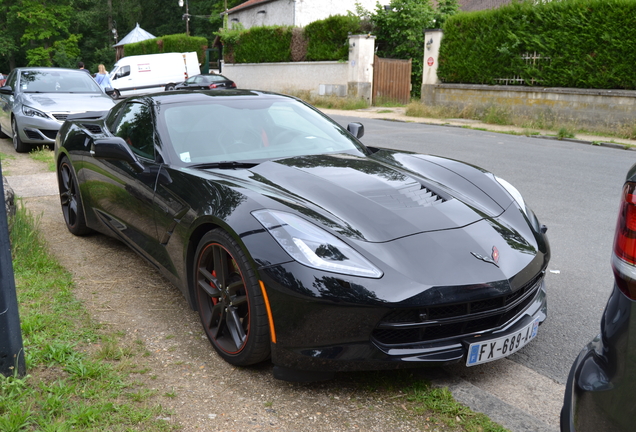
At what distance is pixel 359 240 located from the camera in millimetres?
2713

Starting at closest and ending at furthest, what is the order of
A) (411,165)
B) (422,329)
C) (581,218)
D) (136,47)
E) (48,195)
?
(422,329)
(411,165)
(581,218)
(48,195)
(136,47)

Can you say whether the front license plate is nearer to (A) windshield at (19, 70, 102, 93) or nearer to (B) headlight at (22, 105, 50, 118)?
(B) headlight at (22, 105, 50, 118)

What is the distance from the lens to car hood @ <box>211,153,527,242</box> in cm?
288

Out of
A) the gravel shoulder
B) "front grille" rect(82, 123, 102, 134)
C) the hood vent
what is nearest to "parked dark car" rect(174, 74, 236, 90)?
"front grille" rect(82, 123, 102, 134)

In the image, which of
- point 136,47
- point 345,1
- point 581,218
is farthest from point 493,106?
point 136,47

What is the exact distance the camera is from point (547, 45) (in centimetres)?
1638

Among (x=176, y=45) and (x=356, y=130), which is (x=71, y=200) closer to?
(x=356, y=130)

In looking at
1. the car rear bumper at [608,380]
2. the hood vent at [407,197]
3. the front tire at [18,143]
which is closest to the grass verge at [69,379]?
the hood vent at [407,197]

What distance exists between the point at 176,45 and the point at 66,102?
→ 34.5 metres

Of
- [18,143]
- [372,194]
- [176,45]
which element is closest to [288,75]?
[176,45]

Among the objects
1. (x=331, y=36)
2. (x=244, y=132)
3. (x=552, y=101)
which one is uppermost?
(x=331, y=36)

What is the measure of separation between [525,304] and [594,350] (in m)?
1.23

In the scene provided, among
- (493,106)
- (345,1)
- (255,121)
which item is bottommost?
(493,106)

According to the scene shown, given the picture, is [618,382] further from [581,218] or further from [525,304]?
[581,218]
